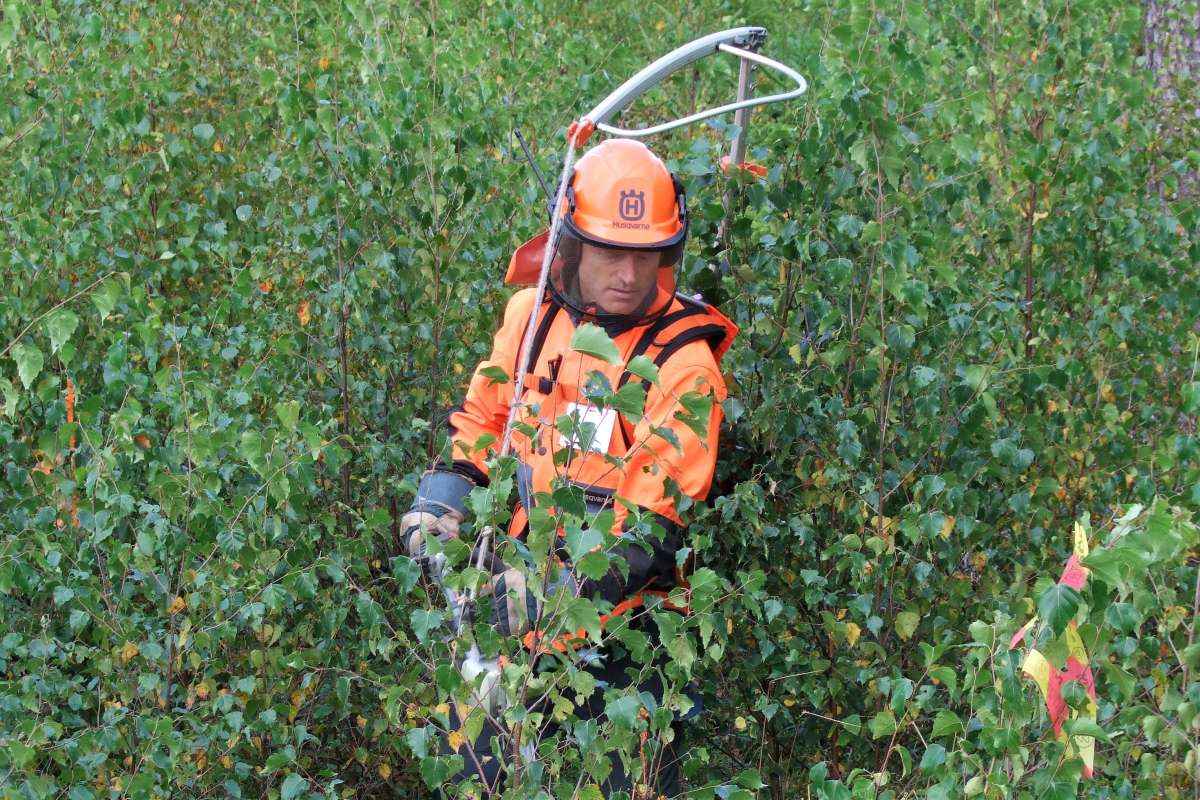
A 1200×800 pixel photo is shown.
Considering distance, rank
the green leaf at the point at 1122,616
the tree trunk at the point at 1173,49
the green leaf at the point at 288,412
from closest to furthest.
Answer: the green leaf at the point at 1122,616 → the green leaf at the point at 288,412 → the tree trunk at the point at 1173,49

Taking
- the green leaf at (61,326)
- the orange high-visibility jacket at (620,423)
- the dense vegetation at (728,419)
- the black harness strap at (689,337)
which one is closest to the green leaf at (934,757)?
the dense vegetation at (728,419)

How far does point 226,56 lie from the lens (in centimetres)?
683

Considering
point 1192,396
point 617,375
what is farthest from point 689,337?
point 1192,396

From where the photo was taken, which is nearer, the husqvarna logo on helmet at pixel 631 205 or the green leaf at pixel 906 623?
the husqvarna logo on helmet at pixel 631 205

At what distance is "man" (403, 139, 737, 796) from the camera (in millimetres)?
3225

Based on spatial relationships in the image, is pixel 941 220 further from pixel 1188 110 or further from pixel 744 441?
pixel 1188 110

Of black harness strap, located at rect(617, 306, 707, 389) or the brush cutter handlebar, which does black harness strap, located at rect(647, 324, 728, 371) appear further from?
the brush cutter handlebar

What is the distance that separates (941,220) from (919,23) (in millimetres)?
533

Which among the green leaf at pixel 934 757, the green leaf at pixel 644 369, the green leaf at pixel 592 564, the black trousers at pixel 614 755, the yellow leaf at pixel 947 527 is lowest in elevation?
the black trousers at pixel 614 755

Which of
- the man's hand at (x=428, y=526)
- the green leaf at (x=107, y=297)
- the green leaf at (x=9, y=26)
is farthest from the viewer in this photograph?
the green leaf at (x=9, y=26)

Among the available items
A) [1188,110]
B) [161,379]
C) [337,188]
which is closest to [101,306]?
[161,379]

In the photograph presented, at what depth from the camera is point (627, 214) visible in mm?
3365

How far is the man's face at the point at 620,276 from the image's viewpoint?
339cm

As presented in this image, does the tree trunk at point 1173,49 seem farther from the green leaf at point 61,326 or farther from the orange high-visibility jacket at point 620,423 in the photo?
the green leaf at point 61,326
